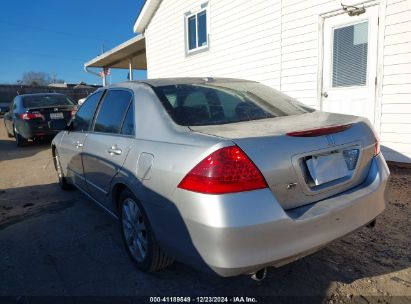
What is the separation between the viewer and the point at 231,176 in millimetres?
2059

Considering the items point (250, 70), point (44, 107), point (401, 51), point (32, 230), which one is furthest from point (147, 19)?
point (32, 230)

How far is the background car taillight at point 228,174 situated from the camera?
2.05m

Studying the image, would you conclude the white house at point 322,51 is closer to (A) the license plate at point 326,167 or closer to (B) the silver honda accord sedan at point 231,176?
(B) the silver honda accord sedan at point 231,176

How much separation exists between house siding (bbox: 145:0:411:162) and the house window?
253mm

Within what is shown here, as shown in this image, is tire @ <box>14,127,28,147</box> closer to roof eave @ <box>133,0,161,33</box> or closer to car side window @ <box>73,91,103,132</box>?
roof eave @ <box>133,0,161,33</box>

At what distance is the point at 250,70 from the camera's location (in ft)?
27.7

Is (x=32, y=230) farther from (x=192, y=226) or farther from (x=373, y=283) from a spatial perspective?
(x=373, y=283)

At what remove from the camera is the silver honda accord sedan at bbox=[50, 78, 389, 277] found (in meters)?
2.05

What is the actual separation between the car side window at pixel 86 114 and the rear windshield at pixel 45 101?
6864 millimetres

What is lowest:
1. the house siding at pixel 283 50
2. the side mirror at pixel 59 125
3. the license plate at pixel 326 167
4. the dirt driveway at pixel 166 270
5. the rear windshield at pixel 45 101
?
the dirt driveway at pixel 166 270

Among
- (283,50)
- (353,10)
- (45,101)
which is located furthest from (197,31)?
(353,10)

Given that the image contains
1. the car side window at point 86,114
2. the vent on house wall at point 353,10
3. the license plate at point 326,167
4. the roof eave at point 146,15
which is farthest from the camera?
the roof eave at point 146,15

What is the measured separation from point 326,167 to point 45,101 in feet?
34.0

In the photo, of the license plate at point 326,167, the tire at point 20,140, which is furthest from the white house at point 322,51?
the tire at point 20,140
